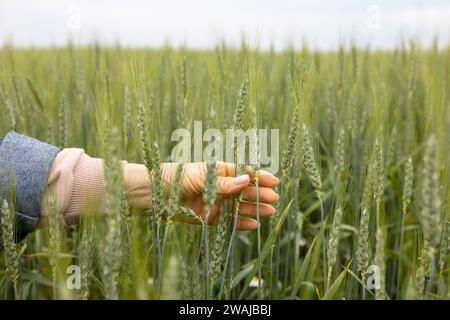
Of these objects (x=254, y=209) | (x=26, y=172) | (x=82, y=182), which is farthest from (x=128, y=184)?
(x=254, y=209)

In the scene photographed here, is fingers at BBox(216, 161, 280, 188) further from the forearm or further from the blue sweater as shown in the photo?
the blue sweater

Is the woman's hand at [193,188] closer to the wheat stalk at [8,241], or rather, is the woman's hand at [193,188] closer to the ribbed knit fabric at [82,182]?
the ribbed knit fabric at [82,182]

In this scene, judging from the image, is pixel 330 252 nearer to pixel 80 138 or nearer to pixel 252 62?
pixel 252 62

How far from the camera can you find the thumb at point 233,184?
111cm

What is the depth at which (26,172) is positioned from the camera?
50.8 inches

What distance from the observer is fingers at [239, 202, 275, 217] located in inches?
53.7

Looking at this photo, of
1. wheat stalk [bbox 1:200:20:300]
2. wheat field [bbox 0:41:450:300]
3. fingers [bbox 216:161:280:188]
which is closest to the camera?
wheat field [bbox 0:41:450:300]

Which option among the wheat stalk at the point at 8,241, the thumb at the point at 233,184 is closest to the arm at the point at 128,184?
the thumb at the point at 233,184

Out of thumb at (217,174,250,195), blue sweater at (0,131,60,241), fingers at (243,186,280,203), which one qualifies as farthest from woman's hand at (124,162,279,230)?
blue sweater at (0,131,60,241)

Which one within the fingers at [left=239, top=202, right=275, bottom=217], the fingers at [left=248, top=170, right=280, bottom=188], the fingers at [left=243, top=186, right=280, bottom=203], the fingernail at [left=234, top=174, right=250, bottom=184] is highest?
the fingernail at [left=234, top=174, right=250, bottom=184]

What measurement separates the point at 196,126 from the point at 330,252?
2.25 ft

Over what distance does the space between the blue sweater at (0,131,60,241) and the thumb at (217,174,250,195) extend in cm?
48

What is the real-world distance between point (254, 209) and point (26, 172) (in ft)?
2.07
